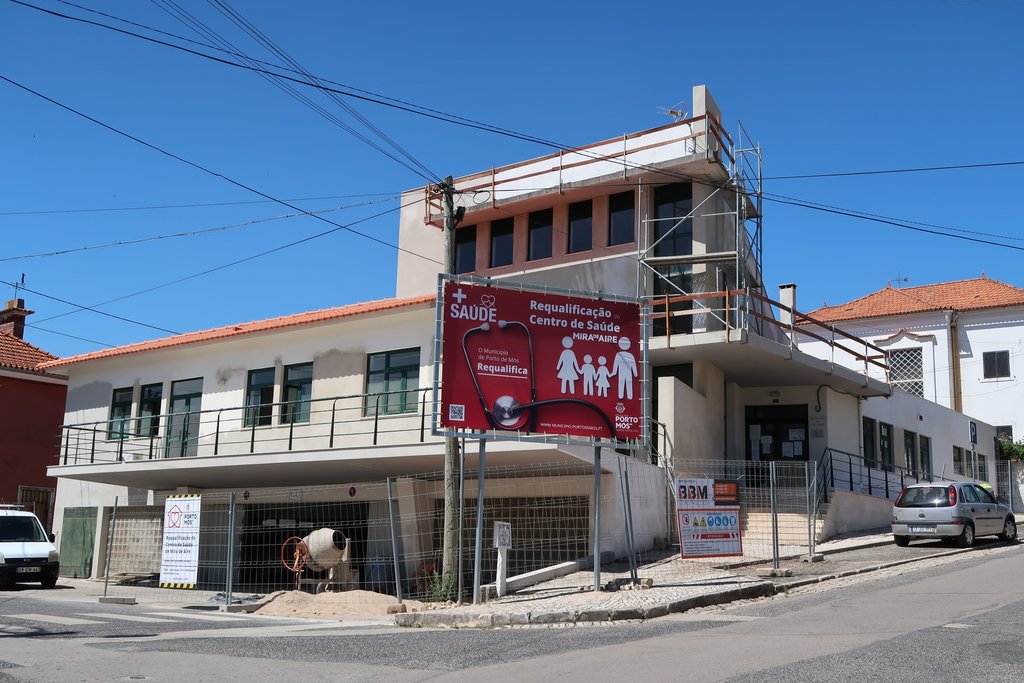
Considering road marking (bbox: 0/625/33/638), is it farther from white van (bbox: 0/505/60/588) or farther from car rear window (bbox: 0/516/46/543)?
car rear window (bbox: 0/516/46/543)

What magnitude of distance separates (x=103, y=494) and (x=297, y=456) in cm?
1008

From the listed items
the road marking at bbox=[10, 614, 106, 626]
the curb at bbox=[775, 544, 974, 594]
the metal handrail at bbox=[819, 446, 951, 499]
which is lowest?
the road marking at bbox=[10, 614, 106, 626]

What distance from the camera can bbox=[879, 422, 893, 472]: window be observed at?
3161cm

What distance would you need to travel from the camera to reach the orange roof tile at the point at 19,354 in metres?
32.7

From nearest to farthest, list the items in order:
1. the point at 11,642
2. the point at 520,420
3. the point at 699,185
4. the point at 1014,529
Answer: the point at 11,642, the point at 520,420, the point at 1014,529, the point at 699,185

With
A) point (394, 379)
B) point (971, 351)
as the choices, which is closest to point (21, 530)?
point (394, 379)

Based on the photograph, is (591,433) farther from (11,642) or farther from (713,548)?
(11,642)

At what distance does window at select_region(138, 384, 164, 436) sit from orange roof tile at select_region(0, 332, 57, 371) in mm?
6438

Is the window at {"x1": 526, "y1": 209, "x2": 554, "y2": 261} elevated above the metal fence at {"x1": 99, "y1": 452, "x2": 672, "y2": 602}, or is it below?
above

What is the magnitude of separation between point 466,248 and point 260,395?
8.06m

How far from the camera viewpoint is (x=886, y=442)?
105 feet

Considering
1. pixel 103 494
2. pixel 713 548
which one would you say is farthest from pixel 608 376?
pixel 103 494

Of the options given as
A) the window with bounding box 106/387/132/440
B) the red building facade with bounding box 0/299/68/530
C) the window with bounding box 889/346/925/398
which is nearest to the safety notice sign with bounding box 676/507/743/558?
the window with bounding box 106/387/132/440

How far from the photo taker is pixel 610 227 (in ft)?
87.3
